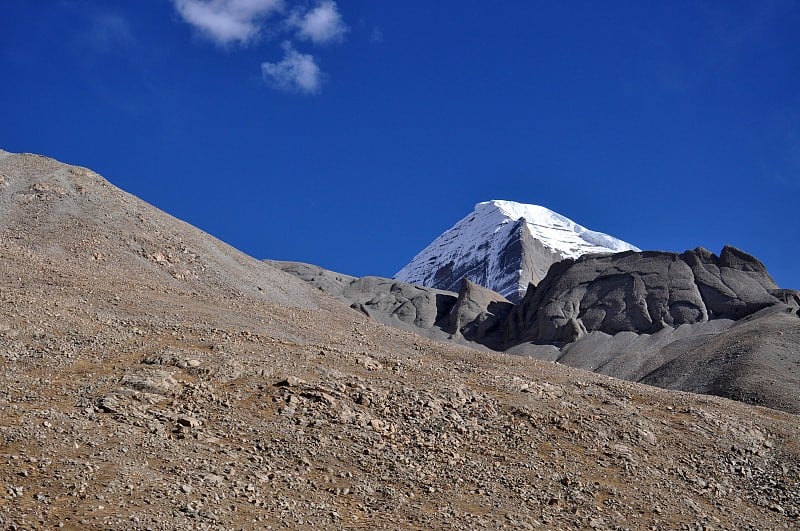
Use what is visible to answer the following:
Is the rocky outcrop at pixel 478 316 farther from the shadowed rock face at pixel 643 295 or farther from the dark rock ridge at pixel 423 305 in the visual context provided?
the shadowed rock face at pixel 643 295

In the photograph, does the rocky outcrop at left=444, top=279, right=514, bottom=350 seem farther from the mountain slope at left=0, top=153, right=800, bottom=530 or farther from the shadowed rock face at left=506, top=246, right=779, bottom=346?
the mountain slope at left=0, top=153, right=800, bottom=530

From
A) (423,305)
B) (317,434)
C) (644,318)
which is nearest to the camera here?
(317,434)

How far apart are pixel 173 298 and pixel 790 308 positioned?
5703cm

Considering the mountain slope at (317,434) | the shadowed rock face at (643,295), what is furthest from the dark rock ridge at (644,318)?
the mountain slope at (317,434)

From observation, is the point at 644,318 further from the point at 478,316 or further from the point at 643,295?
the point at 478,316

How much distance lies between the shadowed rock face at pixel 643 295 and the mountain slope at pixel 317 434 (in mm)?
50090

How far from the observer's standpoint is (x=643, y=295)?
85750mm

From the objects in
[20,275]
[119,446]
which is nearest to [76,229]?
[20,275]

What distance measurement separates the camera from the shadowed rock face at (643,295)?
80.9 m

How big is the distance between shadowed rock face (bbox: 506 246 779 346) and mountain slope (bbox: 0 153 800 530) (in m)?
50.1

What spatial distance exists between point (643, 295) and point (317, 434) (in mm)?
70389

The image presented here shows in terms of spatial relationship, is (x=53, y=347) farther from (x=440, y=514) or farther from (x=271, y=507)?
(x=440, y=514)

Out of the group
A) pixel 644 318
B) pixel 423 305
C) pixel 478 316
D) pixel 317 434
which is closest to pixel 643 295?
pixel 644 318

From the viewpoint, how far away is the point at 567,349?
3152 inches
